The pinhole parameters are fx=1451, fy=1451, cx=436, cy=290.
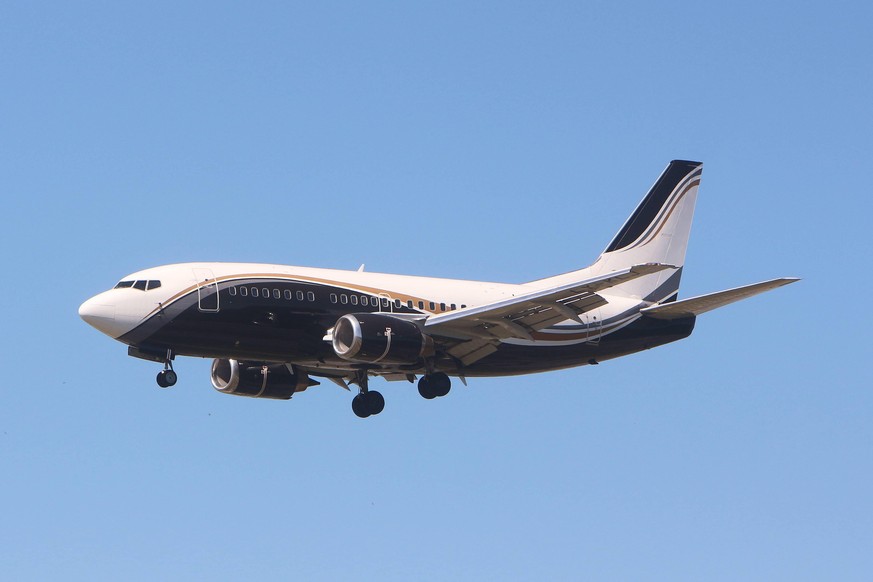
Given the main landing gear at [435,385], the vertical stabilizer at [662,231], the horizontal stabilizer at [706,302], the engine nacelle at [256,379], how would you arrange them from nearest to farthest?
the horizontal stabilizer at [706,302]
the main landing gear at [435,385]
the engine nacelle at [256,379]
the vertical stabilizer at [662,231]

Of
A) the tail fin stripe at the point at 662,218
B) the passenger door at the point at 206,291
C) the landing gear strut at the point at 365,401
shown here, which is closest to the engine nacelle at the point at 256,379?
the landing gear strut at the point at 365,401

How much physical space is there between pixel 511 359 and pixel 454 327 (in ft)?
13.0

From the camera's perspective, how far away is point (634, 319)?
2231 inches

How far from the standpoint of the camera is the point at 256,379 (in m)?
56.1

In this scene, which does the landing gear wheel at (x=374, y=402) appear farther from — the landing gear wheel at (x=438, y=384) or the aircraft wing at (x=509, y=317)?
the aircraft wing at (x=509, y=317)

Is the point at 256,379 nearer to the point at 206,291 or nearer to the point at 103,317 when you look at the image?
the point at 206,291

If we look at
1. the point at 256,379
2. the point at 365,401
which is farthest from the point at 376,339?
the point at 256,379

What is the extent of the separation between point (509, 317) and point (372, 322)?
5008mm

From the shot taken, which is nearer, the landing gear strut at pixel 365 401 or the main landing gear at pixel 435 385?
the main landing gear at pixel 435 385

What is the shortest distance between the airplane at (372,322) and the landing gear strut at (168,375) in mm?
34

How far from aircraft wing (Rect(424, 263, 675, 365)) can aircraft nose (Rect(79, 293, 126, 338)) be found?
10695 millimetres

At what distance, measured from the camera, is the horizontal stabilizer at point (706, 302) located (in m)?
48.3

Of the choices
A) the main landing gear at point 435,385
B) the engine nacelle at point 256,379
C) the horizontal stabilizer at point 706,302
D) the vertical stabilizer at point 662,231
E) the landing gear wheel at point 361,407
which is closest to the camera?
the horizontal stabilizer at point 706,302

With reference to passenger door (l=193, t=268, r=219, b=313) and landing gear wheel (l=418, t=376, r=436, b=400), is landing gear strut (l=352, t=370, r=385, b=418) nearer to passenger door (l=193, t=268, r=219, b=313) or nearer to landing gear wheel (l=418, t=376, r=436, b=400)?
landing gear wheel (l=418, t=376, r=436, b=400)
